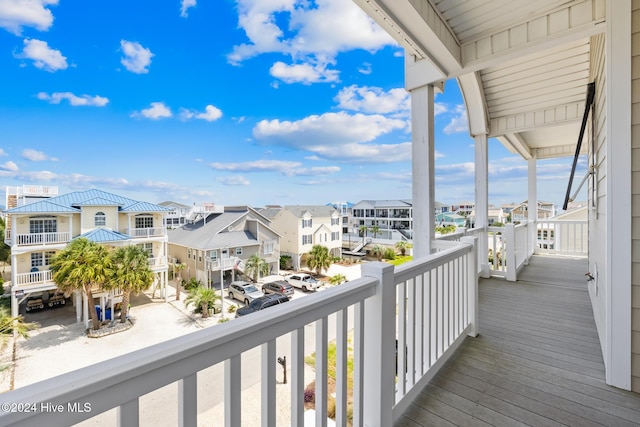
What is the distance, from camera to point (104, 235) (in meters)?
4.85

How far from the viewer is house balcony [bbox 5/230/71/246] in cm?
426

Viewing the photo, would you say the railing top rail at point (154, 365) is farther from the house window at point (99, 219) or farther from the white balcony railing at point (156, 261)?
the white balcony railing at point (156, 261)

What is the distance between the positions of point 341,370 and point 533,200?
6103 millimetres

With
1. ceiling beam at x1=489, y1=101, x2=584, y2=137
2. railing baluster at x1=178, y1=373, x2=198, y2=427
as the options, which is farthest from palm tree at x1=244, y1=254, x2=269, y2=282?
railing baluster at x1=178, y1=373, x2=198, y2=427

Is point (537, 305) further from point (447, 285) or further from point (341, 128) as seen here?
point (341, 128)

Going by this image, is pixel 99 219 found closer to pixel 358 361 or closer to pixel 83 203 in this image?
pixel 83 203

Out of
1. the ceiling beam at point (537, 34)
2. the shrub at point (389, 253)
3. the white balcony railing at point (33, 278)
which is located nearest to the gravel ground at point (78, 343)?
the white balcony railing at point (33, 278)

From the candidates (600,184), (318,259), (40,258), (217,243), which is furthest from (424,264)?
(318,259)

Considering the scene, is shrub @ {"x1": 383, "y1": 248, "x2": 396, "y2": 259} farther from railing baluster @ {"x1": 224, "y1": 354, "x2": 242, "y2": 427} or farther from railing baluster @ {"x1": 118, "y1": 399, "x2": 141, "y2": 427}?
railing baluster @ {"x1": 118, "y1": 399, "x2": 141, "y2": 427}

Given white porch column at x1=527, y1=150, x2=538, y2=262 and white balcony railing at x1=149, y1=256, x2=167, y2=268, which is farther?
white balcony railing at x1=149, y1=256, x2=167, y2=268

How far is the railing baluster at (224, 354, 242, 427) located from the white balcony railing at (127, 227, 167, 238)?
5.40 meters

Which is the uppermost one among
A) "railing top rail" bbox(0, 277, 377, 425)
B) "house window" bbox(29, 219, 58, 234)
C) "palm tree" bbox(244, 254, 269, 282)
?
"house window" bbox(29, 219, 58, 234)

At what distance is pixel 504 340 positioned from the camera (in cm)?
206

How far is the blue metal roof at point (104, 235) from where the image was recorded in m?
4.64
